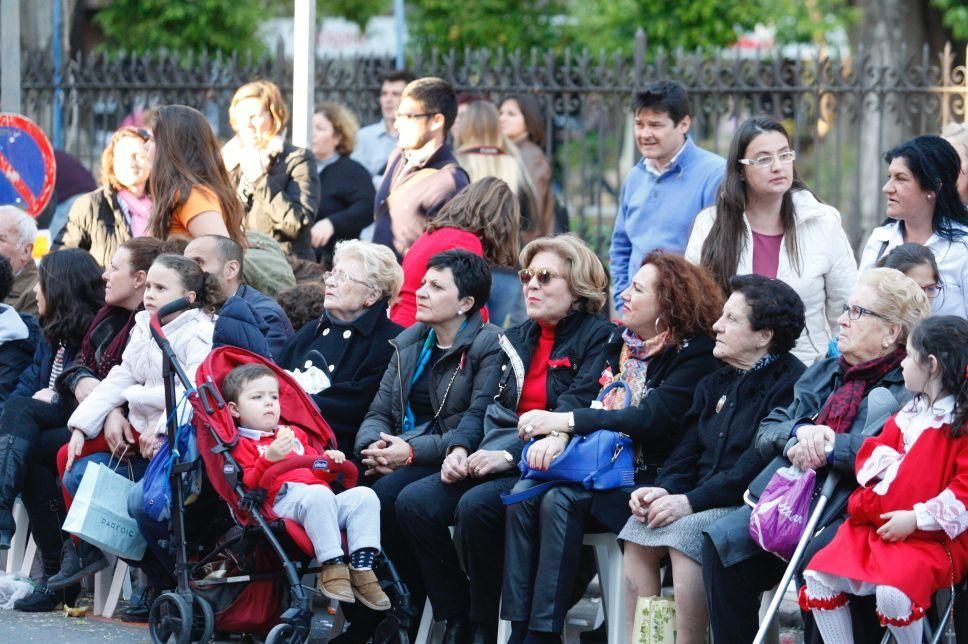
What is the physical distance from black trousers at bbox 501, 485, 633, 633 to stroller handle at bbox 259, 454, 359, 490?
→ 0.79 metres

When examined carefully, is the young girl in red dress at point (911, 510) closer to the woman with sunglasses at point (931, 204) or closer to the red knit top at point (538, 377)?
the woman with sunglasses at point (931, 204)

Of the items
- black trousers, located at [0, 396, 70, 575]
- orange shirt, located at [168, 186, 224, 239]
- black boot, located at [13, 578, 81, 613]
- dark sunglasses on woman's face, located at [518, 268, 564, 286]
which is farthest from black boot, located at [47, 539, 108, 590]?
dark sunglasses on woman's face, located at [518, 268, 564, 286]

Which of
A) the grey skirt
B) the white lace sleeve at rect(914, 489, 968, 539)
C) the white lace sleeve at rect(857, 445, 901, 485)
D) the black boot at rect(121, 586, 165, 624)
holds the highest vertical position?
the white lace sleeve at rect(857, 445, 901, 485)

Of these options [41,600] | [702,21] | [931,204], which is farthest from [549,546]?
[702,21]

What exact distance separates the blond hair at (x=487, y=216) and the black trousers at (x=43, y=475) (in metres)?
2.08

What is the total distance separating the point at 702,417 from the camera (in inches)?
250

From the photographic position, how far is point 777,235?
7.34m

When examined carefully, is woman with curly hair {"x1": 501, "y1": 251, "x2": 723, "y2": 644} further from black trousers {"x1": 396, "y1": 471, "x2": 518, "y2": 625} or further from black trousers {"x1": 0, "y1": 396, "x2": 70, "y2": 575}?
black trousers {"x1": 0, "y1": 396, "x2": 70, "y2": 575}

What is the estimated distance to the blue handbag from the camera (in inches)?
251

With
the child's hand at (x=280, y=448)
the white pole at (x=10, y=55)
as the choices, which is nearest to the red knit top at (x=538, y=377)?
the child's hand at (x=280, y=448)

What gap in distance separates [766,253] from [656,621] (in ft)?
6.49

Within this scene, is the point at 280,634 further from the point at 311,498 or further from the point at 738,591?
the point at 738,591

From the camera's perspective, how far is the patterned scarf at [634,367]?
21.7 ft

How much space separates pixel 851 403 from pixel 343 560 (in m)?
2.11
